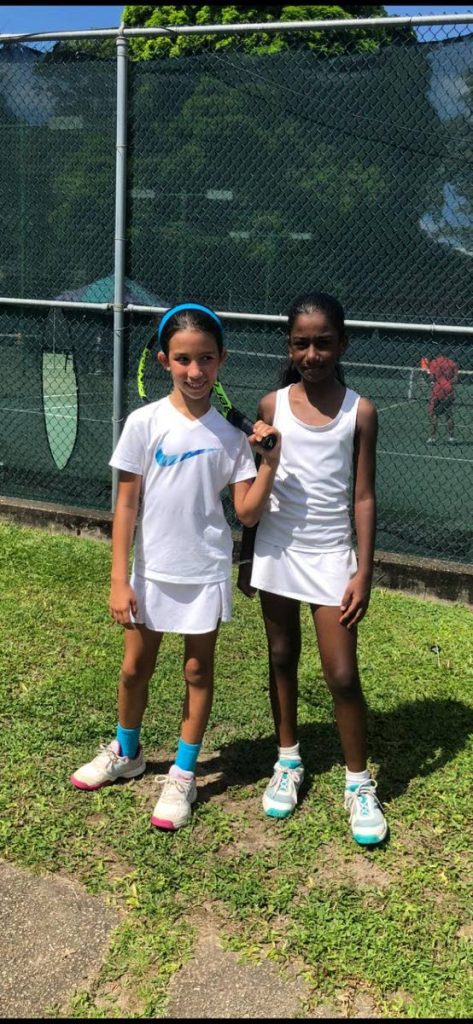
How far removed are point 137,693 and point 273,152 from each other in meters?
3.84

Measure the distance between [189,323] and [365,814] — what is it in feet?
5.54

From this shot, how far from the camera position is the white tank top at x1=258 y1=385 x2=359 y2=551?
283 centimetres

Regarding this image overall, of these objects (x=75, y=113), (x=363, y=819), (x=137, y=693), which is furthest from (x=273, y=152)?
(x=363, y=819)

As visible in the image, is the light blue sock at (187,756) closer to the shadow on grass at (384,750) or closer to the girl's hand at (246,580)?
the shadow on grass at (384,750)

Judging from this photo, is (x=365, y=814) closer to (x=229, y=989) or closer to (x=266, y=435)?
(x=229, y=989)

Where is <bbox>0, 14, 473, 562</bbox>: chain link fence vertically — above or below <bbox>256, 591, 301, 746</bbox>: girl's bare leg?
above

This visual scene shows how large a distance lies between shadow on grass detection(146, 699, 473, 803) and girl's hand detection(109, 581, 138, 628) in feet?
2.35

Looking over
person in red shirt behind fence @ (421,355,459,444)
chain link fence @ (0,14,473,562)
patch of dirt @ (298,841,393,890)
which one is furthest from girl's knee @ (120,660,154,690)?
person in red shirt behind fence @ (421,355,459,444)

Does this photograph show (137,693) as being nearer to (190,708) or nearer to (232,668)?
(190,708)

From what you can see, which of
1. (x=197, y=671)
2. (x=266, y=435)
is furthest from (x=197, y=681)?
(x=266, y=435)

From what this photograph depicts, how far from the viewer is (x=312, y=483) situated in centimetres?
286

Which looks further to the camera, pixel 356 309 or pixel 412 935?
A: pixel 356 309

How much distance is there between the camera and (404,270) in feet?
17.5

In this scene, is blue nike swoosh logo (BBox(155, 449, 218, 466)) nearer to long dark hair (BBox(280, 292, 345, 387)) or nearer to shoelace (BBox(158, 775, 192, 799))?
long dark hair (BBox(280, 292, 345, 387))
